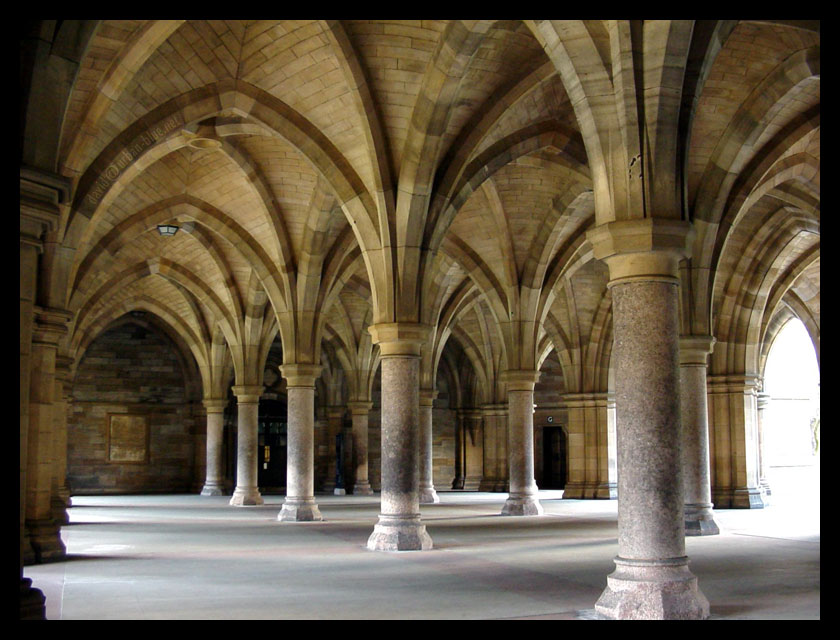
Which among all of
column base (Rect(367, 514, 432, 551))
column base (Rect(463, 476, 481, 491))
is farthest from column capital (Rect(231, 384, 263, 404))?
column base (Rect(463, 476, 481, 491))

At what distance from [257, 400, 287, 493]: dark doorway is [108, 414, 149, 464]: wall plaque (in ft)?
13.0

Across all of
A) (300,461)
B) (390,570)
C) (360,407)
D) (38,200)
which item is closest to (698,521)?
(390,570)

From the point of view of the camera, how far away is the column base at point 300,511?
17.8 meters

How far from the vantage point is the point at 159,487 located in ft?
110

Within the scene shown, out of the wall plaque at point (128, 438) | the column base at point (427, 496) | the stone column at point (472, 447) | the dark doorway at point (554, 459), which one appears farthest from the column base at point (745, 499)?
the wall plaque at point (128, 438)

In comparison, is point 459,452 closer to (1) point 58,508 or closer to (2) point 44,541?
(1) point 58,508

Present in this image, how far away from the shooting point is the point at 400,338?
13008 mm

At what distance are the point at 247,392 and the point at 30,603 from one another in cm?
1810

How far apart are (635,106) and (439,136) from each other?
4990 mm

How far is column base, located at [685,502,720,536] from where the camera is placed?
1414cm

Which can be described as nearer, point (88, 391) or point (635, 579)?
point (635, 579)

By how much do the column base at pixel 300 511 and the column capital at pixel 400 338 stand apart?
582cm
